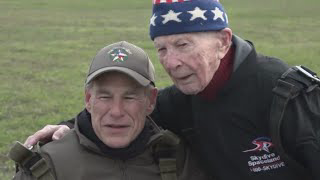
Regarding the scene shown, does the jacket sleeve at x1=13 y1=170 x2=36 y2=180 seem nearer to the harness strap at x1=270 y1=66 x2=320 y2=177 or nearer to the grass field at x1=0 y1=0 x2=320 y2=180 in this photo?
the harness strap at x1=270 y1=66 x2=320 y2=177

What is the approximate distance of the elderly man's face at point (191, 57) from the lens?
3.30 m

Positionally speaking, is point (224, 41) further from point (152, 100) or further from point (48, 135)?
point (48, 135)

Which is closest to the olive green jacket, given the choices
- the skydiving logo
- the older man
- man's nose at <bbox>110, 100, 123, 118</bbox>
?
the older man

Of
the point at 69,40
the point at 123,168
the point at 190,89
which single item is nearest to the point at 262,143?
the point at 190,89

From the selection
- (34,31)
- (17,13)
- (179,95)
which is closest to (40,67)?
(34,31)

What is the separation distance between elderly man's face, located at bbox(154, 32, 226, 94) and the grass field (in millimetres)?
4739

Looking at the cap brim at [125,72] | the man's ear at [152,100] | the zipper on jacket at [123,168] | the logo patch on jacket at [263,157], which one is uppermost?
the cap brim at [125,72]

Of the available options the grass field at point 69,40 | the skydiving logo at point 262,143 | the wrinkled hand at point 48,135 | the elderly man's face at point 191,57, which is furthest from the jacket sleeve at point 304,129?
the grass field at point 69,40

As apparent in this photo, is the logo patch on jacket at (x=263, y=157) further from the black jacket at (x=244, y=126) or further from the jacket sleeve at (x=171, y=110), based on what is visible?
the jacket sleeve at (x=171, y=110)

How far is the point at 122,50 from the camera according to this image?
3504 mm

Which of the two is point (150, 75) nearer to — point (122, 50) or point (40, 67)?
point (122, 50)

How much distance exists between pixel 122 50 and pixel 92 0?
139 feet

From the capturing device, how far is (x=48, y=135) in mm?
3652

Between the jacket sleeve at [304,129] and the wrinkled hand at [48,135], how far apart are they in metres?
1.32
